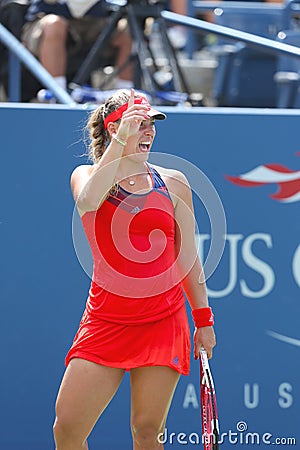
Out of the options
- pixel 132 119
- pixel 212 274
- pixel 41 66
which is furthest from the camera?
pixel 41 66

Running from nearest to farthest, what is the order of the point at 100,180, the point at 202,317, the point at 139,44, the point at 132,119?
the point at 132,119 < the point at 100,180 < the point at 202,317 < the point at 139,44

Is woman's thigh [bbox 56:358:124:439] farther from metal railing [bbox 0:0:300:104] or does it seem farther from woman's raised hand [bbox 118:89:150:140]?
metal railing [bbox 0:0:300:104]

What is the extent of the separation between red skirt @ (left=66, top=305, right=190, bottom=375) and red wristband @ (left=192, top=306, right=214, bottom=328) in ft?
0.25

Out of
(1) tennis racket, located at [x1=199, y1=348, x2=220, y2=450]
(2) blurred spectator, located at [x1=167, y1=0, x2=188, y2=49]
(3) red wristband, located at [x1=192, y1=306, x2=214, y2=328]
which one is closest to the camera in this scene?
(1) tennis racket, located at [x1=199, y1=348, x2=220, y2=450]

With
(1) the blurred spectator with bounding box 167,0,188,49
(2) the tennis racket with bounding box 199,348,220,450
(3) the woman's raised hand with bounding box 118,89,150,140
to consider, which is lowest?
(2) the tennis racket with bounding box 199,348,220,450

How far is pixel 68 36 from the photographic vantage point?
741 cm

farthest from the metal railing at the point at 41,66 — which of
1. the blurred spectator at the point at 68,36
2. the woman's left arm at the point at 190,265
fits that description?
the woman's left arm at the point at 190,265

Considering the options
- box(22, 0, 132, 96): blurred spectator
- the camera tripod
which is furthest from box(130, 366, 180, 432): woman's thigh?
box(22, 0, 132, 96): blurred spectator

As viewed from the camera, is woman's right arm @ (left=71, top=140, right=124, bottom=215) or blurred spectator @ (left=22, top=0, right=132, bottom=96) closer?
woman's right arm @ (left=71, top=140, right=124, bottom=215)

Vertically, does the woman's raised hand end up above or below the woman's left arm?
above

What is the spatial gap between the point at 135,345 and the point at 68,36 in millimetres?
4103

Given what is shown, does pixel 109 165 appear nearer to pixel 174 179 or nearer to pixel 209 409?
pixel 174 179

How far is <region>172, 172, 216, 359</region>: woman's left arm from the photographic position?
12.8 ft

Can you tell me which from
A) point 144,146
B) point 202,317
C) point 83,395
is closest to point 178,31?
point 144,146
